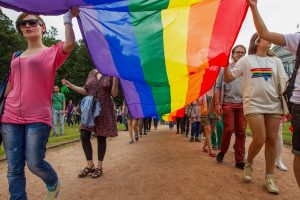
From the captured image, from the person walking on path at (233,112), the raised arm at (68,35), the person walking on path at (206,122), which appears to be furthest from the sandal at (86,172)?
the person walking on path at (206,122)

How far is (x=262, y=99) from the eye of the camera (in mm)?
4594

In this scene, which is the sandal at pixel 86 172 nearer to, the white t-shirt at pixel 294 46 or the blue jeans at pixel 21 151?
the blue jeans at pixel 21 151

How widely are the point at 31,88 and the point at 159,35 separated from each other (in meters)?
1.86

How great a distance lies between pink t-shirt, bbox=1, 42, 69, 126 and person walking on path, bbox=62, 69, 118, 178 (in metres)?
1.95

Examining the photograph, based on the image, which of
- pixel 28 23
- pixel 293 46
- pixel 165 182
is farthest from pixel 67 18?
pixel 165 182

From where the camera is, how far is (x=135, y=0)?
3912 mm

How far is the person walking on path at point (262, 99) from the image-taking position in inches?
178

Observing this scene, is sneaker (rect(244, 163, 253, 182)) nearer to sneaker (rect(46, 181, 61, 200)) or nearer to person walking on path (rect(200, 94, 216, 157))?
sneaker (rect(46, 181, 61, 200))

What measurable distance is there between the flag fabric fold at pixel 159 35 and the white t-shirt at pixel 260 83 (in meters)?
0.47

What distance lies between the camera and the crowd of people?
10.9ft

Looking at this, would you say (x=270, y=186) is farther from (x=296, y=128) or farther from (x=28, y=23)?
(x=28, y=23)

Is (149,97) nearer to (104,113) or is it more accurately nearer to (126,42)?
(104,113)

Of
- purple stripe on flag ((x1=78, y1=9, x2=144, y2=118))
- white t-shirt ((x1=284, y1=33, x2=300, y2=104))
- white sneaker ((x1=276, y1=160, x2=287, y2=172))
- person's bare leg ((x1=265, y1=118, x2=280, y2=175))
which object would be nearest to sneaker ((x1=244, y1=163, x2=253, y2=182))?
person's bare leg ((x1=265, y1=118, x2=280, y2=175))

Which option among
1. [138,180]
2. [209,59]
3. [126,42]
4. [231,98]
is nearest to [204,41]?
[209,59]
